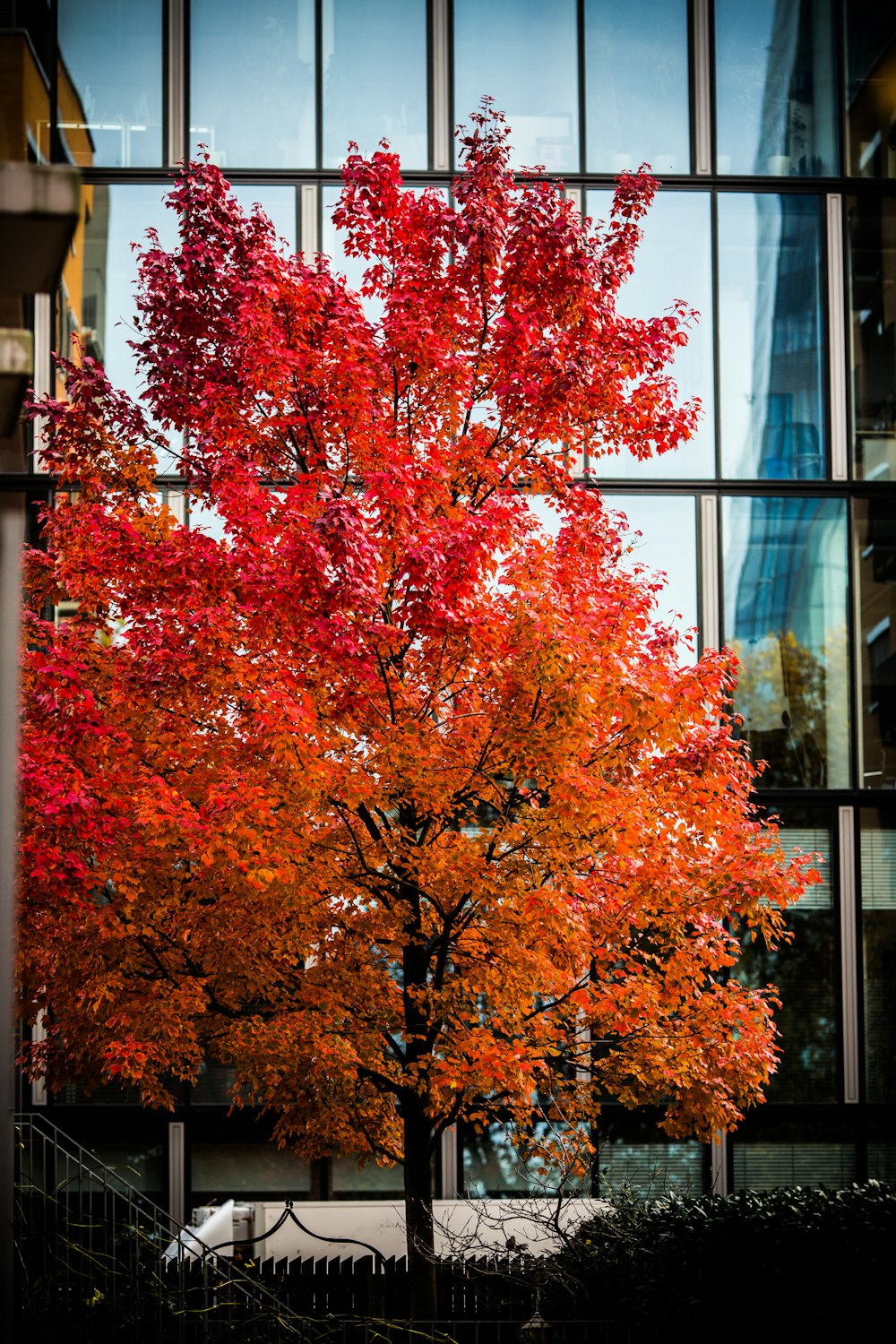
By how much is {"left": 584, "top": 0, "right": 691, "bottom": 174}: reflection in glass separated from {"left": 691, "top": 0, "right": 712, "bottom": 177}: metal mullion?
0.38 ft

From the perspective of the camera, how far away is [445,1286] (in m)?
12.1

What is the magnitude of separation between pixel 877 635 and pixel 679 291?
4.64 m

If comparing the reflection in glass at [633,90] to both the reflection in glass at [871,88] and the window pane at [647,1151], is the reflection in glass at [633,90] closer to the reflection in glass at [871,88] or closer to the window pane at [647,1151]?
the reflection in glass at [871,88]

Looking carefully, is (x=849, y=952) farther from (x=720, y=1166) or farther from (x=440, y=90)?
(x=440, y=90)

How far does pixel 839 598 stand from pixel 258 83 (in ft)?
30.0

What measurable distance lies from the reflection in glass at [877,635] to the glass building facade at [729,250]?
0.03 meters

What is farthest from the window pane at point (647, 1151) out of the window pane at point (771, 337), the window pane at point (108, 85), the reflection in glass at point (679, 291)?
the window pane at point (108, 85)

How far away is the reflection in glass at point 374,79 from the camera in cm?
1584

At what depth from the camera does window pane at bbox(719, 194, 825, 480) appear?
1557 centimetres

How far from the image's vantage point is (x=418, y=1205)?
10.1 m

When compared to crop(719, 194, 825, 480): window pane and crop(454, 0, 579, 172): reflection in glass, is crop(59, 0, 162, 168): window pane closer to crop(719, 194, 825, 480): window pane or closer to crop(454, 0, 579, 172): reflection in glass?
crop(454, 0, 579, 172): reflection in glass

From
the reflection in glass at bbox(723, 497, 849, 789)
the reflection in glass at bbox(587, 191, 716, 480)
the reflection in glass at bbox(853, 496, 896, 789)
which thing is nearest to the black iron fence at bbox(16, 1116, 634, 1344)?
the reflection in glass at bbox(723, 497, 849, 789)

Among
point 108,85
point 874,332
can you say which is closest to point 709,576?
point 874,332

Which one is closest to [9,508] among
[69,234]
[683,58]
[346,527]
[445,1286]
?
[69,234]
